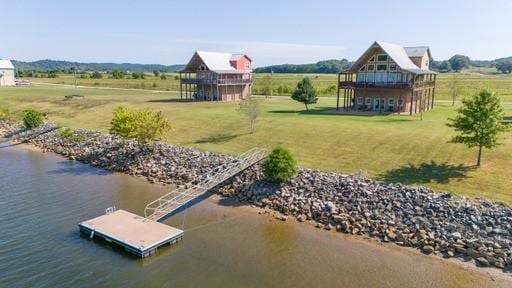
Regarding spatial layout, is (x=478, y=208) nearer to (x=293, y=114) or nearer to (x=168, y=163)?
A: (x=168, y=163)

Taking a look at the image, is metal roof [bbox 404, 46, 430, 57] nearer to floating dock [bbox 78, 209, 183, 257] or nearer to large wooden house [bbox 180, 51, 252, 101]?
large wooden house [bbox 180, 51, 252, 101]

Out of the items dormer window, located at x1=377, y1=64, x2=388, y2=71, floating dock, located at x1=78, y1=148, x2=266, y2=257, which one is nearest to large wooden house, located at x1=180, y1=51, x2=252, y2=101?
dormer window, located at x1=377, y1=64, x2=388, y2=71

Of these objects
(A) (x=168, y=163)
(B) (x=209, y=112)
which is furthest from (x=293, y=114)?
(A) (x=168, y=163)

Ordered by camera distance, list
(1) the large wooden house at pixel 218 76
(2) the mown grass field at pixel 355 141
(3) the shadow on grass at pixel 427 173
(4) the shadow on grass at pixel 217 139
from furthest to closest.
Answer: (1) the large wooden house at pixel 218 76, (4) the shadow on grass at pixel 217 139, (2) the mown grass field at pixel 355 141, (3) the shadow on grass at pixel 427 173

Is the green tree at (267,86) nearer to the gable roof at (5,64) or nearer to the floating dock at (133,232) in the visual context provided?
the floating dock at (133,232)

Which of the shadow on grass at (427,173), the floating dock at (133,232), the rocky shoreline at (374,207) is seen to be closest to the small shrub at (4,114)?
the rocky shoreline at (374,207)

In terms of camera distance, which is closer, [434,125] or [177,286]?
[177,286]

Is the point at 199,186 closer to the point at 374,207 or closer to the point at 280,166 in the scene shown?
the point at 280,166

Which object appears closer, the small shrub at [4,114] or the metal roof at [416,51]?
the metal roof at [416,51]
